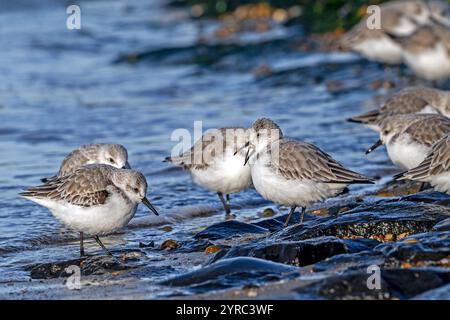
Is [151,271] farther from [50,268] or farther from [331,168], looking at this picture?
[331,168]

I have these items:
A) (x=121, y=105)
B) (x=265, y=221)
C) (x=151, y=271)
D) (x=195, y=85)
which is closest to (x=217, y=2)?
(x=195, y=85)

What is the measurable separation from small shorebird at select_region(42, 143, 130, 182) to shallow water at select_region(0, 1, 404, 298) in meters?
0.57

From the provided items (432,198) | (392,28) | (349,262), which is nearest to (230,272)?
(349,262)

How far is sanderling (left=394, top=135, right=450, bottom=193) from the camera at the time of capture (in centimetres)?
793

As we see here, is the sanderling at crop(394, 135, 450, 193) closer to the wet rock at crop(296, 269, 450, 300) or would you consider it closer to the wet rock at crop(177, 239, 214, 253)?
the wet rock at crop(177, 239, 214, 253)

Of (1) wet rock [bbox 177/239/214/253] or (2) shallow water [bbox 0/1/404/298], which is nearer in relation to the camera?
(1) wet rock [bbox 177/239/214/253]

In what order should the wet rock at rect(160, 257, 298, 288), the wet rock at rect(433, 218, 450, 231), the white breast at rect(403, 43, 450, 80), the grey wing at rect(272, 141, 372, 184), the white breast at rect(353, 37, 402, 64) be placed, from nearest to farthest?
the wet rock at rect(160, 257, 298, 288) < the wet rock at rect(433, 218, 450, 231) < the grey wing at rect(272, 141, 372, 184) < the white breast at rect(403, 43, 450, 80) < the white breast at rect(353, 37, 402, 64)

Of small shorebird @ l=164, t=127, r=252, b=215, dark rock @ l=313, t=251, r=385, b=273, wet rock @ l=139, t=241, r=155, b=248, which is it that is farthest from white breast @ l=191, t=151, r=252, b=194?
dark rock @ l=313, t=251, r=385, b=273

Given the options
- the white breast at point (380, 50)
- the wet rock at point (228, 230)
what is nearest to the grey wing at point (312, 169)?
the wet rock at point (228, 230)

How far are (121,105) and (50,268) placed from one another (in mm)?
7679

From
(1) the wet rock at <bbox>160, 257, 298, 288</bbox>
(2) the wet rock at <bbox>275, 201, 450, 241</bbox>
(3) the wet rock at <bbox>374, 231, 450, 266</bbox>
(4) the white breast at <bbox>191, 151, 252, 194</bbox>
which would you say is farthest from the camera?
(4) the white breast at <bbox>191, 151, 252, 194</bbox>

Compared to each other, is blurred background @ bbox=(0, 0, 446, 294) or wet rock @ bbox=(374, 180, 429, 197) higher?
blurred background @ bbox=(0, 0, 446, 294)

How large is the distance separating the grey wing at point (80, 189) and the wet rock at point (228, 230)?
1070 millimetres

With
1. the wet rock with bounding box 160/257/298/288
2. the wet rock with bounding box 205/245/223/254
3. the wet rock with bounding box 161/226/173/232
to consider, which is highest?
the wet rock with bounding box 160/257/298/288
